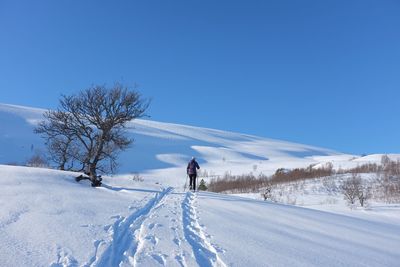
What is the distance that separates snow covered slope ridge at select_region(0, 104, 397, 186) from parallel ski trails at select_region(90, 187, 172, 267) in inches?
1649

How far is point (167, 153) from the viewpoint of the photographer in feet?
292

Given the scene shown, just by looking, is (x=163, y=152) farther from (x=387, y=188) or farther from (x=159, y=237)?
(x=159, y=237)

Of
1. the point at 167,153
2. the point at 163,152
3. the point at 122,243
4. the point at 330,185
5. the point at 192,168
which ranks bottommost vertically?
the point at 122,243

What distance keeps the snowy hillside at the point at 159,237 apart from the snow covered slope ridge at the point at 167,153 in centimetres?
4069

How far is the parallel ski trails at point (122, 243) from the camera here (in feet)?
15.4

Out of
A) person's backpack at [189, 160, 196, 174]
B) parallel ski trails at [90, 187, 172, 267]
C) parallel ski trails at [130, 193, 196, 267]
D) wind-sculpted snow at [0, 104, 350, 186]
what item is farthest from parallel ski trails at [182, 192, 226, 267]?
wind-sculpted snow at [0, 104, 350, 186]

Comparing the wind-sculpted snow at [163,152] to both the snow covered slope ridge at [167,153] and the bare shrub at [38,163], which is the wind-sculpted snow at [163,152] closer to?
the snow covered slope ridge at [167,153]

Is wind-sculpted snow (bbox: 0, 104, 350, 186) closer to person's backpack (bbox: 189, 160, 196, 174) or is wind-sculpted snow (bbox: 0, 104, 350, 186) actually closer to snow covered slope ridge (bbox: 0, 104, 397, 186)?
snow covered slope ridge (bbox: 0, 104, 397, 186)

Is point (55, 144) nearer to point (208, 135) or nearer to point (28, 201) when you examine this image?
point (28, 201)

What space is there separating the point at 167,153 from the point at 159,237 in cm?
8337

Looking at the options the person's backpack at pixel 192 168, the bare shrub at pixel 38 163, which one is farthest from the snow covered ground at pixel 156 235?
the bare shrub at pixel 38 163

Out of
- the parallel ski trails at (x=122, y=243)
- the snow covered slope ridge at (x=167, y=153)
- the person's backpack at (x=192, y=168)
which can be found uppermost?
the snow covered slope ridge at (x=167, y=153)

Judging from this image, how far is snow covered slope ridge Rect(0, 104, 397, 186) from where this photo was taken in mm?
63156

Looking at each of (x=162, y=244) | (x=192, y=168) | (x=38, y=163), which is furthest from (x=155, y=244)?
(x=38, y=163)
